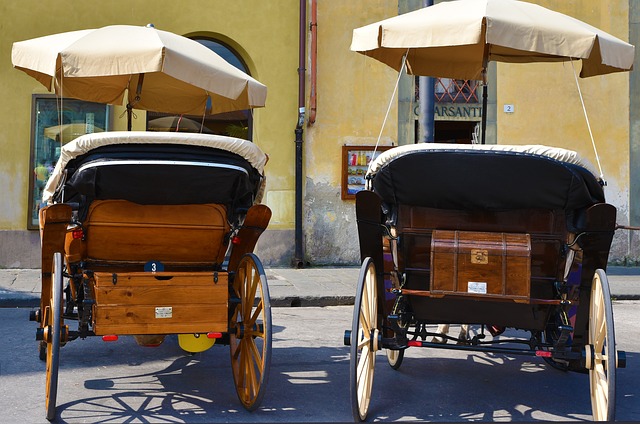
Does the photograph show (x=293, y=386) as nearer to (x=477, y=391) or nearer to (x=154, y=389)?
(x=154, y=389)

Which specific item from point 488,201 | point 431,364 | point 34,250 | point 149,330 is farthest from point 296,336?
point 34,250

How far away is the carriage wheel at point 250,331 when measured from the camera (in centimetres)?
441

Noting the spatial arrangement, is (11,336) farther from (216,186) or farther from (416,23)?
(416,23)

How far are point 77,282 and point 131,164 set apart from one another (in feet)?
3.10

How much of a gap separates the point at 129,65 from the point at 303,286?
219 inches

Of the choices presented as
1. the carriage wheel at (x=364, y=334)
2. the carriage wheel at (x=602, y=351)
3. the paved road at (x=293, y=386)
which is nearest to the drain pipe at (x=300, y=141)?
the paved road at (x=293, y=386)

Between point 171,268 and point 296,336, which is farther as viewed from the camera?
point 296,336

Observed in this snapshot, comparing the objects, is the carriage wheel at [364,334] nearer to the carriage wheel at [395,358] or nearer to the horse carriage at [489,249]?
the horse carriage at [489,249]

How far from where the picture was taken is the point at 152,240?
15.5 ft

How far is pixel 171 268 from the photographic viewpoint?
4.92m

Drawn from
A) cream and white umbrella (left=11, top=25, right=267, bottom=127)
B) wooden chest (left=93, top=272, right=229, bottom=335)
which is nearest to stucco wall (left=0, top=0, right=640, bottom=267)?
cream and white umbrella (left=11, top=25, right=267, bottom=127)

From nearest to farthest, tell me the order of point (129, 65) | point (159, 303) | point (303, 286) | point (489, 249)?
point (489, 249) → point (159, 303) → point (129, 65) → point (303, 286)

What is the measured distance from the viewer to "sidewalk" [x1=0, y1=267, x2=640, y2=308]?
9.58 meters

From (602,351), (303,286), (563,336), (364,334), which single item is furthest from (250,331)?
(303,286)
